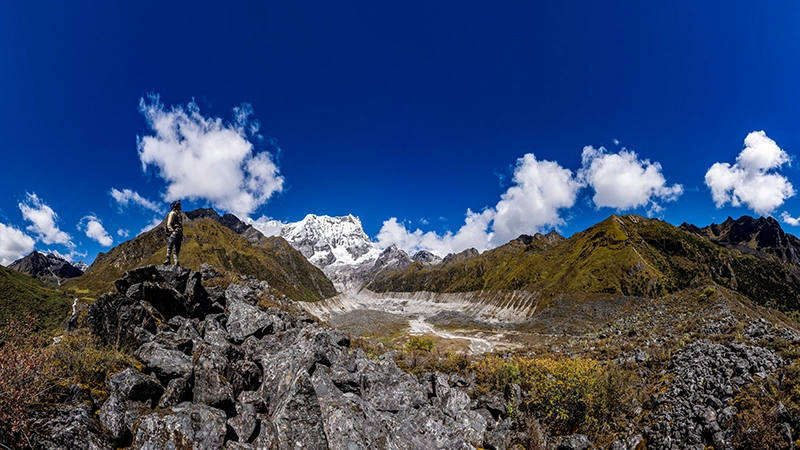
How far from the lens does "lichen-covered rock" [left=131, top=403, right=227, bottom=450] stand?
896 centimetres

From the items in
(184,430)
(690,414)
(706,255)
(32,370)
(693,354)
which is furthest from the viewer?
(706,255)

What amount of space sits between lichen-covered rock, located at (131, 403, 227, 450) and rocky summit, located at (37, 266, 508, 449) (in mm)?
27

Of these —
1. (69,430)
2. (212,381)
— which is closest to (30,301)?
(212,381)

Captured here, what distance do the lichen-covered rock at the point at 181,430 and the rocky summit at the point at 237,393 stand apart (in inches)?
1.1

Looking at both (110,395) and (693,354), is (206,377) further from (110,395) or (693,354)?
(693,354)

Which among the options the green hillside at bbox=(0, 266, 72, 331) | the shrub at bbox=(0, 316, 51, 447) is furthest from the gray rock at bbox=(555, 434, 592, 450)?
the green hillside at bbox=(0, 266, 72, 331)

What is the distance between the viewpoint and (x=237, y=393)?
40.5ft

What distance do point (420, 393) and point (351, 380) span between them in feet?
11.4

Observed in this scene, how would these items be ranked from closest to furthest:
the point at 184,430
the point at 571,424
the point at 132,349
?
the point at 184,430, the point at 132,349, the point at 571,424

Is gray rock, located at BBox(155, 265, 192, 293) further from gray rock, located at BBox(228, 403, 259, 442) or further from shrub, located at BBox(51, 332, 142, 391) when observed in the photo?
gray rock, located at BBox(228, 403, 259, 442)

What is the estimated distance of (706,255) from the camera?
12925 cm

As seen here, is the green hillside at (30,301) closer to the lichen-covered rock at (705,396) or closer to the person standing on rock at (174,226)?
the person standing on rock at (174,226)

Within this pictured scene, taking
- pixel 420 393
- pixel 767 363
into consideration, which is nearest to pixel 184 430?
pixel 420 393

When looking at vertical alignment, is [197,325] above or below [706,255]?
below
